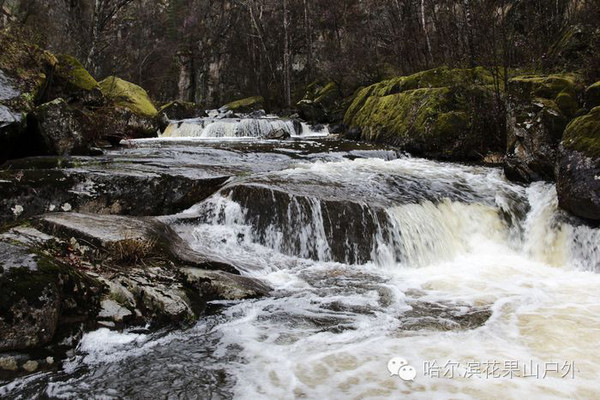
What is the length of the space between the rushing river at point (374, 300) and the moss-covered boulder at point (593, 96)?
1673 mm

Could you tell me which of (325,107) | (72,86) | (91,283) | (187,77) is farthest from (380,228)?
(187,77)

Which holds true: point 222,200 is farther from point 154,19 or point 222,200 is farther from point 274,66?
point 154,19

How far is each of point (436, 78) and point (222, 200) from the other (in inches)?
383

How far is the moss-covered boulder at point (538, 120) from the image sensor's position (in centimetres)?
809

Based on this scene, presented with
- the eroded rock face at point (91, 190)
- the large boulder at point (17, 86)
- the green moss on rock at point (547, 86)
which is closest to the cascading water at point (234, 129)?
the large boulder at point (17, 86)

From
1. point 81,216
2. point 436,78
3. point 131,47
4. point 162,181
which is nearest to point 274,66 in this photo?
point 131,47

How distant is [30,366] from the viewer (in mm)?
3014

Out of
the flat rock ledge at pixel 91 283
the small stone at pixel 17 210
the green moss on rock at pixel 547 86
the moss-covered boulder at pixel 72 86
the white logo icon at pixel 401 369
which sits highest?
the moss-covered boulder at pixel 72 86

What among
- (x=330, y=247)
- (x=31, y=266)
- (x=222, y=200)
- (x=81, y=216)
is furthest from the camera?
(x=222, y=200)

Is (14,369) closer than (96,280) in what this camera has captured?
Yes

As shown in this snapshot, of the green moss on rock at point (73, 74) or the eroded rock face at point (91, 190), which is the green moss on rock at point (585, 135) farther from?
the green moss on rock at point (73, 74)

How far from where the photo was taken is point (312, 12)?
32.8 meters

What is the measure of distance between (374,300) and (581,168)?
13.2 ft

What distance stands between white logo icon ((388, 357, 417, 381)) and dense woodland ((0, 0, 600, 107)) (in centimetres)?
838
